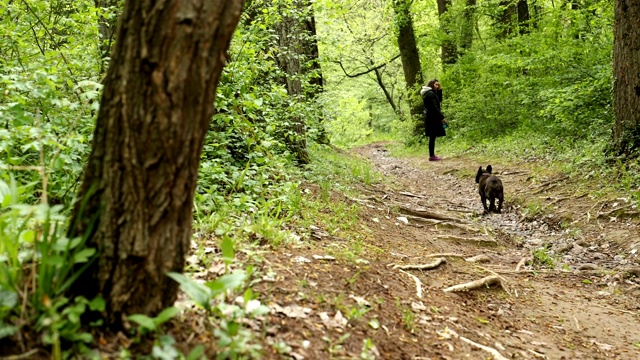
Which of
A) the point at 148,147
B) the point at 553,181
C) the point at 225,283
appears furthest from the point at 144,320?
the point at 553,181

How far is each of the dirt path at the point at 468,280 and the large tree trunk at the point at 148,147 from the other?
927 mm

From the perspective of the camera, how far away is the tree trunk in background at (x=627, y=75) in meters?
8.29

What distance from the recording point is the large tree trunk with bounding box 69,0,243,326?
6.55 ft

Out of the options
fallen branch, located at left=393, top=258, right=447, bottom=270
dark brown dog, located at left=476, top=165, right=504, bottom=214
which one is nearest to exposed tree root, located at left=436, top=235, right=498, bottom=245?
fallen branch, located at left=393, top=258, right=447, bottom=270

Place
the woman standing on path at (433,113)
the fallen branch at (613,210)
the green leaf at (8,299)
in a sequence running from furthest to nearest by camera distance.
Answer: the woman standing on path at (433,113)
the fallen branch at (613,210)
the green leaf at (8,299)

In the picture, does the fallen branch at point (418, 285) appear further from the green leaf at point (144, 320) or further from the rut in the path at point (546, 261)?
the green leaf at point (144, 320)

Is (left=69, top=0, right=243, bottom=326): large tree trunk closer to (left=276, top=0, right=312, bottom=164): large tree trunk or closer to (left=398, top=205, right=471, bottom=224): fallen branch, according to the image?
(left=276, top=0, right=312, bottom=164): large tree trunk

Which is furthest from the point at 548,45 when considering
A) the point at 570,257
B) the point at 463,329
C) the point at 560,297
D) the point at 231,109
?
the point at 463,329

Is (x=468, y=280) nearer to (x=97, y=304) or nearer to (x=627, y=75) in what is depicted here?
(x=97, y=304)

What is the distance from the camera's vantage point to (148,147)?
204 centimetres

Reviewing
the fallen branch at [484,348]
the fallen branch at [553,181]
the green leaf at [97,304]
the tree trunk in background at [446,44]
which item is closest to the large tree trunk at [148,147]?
the green leaf at [97,304]

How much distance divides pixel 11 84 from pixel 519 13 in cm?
1730

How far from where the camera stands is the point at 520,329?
13.7ft

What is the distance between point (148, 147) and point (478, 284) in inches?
151
